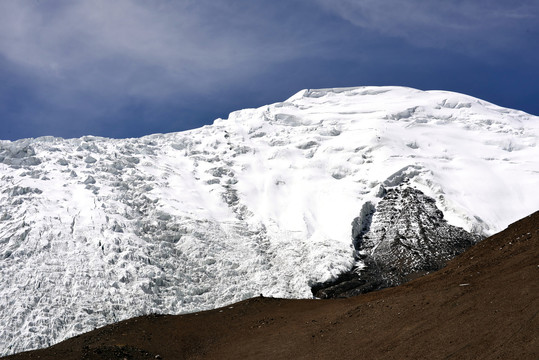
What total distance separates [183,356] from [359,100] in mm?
53321

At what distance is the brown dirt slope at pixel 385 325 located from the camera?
53.6ft

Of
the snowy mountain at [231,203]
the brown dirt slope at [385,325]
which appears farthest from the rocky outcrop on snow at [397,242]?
the brown dirt slope at [385,325]

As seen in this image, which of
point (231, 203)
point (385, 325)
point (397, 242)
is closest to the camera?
point (385, 325)

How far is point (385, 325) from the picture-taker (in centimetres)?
2008

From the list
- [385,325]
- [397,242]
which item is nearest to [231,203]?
[397,242]

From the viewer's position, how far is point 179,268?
37344 millimetres

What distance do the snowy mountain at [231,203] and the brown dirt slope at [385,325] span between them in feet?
28.9

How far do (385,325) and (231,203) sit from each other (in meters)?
27.2

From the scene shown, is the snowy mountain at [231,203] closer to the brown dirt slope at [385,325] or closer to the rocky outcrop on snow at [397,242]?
the rocky outcrop on snow at [397,242]

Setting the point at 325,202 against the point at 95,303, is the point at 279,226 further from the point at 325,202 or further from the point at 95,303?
the point at 95,303

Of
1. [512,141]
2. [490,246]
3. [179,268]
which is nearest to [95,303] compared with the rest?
[179,268]

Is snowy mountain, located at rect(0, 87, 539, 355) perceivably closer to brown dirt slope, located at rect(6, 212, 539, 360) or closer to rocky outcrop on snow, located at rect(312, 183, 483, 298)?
rocky outcrop on snow, located at rect(312, 183, 483, 298)

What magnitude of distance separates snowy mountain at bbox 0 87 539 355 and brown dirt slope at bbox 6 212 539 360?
8798mm

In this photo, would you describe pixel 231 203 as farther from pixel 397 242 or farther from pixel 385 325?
pixel 385 325
